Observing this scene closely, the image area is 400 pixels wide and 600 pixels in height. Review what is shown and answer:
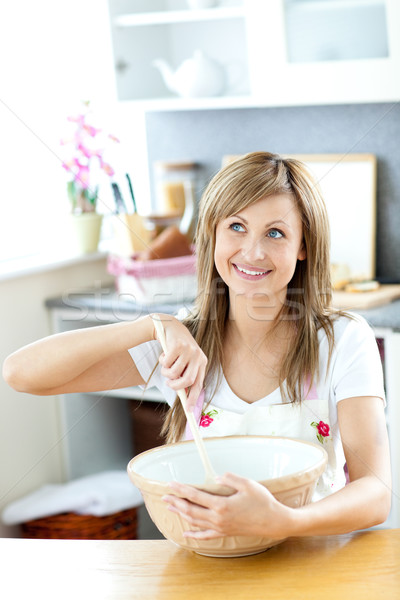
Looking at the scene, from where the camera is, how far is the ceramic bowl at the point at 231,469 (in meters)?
0.81

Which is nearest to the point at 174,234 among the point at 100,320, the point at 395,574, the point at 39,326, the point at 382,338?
the point at 100,320

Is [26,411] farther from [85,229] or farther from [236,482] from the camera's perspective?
[236,482]

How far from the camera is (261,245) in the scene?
45.2 inches

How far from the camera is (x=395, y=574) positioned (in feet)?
2.64

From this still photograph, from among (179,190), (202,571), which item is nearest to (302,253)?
(202,571)

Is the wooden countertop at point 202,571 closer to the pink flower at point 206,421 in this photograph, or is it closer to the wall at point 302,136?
the pink flower at point 206,421

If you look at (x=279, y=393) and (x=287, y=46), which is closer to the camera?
(x=279, y=393)

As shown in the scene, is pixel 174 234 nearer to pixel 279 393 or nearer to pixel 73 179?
pixel 73 179

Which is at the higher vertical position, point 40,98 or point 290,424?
point 40,98

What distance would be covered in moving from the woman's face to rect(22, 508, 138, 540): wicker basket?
113 cm

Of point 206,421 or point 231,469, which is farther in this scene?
point 206,421

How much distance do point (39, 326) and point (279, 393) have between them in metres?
1.18

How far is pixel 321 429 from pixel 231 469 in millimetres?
222

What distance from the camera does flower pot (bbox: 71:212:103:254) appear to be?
7.65ft
